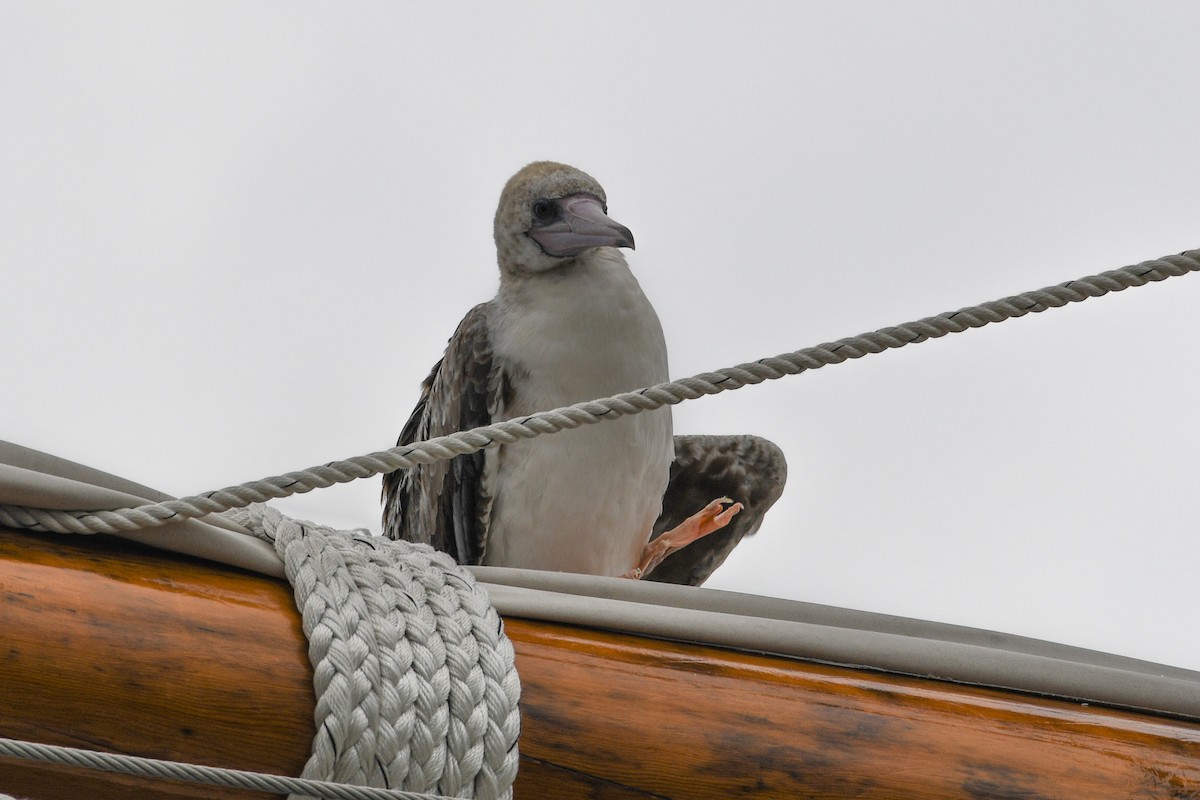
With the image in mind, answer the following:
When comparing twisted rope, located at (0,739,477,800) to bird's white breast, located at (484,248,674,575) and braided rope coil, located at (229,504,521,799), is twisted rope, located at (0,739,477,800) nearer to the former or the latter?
braided rope coil, located at (229,504,521,799)

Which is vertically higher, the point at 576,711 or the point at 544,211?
the point at 544,211

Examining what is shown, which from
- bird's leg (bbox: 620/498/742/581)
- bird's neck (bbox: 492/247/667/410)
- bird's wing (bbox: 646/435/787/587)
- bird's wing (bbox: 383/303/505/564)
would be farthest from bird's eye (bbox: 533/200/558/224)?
bird's wing (bbox: 646/435/787/587)

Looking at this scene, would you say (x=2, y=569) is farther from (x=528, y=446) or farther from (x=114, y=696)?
(x=528, y=446)

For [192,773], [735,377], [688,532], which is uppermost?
[735,377]

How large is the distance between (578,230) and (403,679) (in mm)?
1631

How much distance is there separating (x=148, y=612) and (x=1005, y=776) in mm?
790

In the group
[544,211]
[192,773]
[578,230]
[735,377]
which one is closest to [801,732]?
[735,377]

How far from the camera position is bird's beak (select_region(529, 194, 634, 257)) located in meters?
2.48

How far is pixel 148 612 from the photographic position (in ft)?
3.32

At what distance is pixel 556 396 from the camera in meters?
2.57

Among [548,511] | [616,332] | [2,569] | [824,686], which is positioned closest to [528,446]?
[548,511]

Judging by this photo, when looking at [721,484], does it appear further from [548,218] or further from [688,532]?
[548,218]

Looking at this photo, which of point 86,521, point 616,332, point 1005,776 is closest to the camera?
point 86,521

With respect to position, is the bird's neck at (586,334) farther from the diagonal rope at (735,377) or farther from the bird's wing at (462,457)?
the diagonal rope at (735,377)
